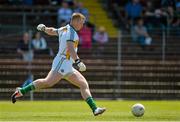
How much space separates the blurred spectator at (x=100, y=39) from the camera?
33.1m

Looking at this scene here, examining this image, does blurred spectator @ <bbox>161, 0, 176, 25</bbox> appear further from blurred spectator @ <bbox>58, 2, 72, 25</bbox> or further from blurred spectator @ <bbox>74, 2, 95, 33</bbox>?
blurred spectator @ <bbox>58, 2, 72, 25</bbox>

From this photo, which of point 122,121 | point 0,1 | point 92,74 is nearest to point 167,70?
point 92,74

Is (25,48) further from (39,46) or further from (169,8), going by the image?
(169,8)

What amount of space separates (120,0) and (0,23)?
21.2ft

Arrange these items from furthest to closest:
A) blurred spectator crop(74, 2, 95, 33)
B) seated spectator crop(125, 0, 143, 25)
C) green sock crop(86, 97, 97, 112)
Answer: seated spectator crop(125, 0, 143, 25), blurred spectator crop(74, 2, 95, 33), green sock crop(86, 97, 97, 112)

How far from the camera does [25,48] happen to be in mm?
32500

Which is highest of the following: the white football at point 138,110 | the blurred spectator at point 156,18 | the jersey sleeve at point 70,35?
the jersey sleeve at point 70,35

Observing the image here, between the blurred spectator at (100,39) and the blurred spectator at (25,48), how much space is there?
9.36 ft

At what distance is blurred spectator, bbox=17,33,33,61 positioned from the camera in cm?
Answer: 3222

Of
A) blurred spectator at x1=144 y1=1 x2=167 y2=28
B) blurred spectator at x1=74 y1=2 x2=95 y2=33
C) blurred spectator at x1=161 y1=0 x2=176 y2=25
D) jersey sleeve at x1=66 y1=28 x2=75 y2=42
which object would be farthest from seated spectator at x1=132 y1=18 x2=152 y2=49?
jersey sleeve at x1=66 y1=28 x2=75 y2=42

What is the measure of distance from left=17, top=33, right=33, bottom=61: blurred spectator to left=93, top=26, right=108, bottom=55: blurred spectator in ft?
9.36

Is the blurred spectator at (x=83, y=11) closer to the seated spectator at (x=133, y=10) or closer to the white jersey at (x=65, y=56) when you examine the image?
the seated spectator at (x=133, y=10)

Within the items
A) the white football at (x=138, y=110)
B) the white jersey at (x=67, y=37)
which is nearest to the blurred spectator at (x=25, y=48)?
the white jersey at (x=67, y=37)

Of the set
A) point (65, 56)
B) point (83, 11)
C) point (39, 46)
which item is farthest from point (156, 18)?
point (65, 56)
